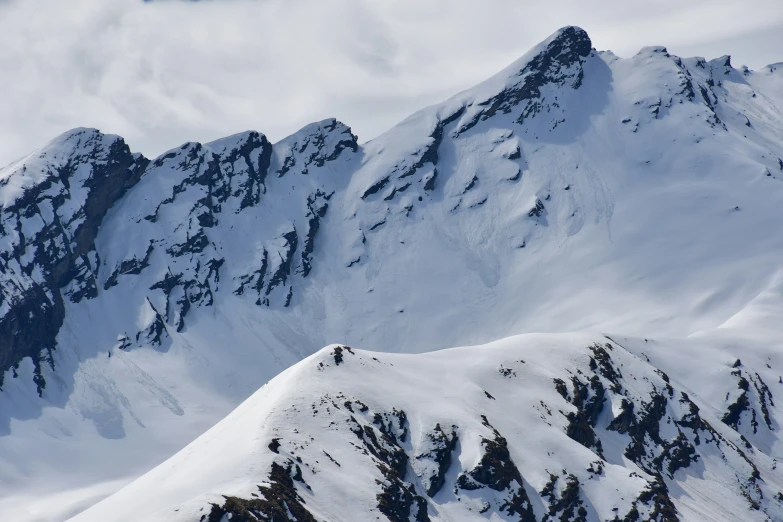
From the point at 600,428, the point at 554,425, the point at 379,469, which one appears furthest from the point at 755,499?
the point at 379,469

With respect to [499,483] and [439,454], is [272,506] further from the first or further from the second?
[499,483]

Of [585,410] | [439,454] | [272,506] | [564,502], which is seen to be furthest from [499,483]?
[272,506]

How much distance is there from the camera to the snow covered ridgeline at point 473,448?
270ft

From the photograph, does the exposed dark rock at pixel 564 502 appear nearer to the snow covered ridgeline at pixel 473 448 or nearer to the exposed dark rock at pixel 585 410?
the snow covered ridgeline at pixel 473 448

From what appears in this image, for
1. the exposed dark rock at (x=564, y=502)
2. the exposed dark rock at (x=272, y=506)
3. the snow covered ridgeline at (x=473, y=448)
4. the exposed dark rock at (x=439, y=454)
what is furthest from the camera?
the exposed dark rock at (x=564, y=502)

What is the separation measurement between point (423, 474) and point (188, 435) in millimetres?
105313

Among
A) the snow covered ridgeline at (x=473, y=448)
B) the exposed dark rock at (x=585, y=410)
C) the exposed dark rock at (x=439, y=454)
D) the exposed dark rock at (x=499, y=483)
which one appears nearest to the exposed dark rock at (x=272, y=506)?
the snow covered ridgeline at (x=473, y=448)

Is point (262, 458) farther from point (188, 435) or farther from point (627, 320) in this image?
point (627, 320)

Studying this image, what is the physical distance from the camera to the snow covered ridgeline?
82.2 m

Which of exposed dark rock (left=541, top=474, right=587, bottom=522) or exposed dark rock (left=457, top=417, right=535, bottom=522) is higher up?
exposed dark rock (left=457, top=417, right=535, bottom=522)

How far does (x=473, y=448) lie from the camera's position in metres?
98.4

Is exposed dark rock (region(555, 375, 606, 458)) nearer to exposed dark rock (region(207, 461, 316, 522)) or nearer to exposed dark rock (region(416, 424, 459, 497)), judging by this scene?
exposed dark rock (region(416, 424, 459, 497))

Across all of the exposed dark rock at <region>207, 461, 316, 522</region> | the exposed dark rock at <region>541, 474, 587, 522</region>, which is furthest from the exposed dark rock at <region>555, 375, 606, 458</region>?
the exposed dark rock at <region>207, 461, 316, 522</region>

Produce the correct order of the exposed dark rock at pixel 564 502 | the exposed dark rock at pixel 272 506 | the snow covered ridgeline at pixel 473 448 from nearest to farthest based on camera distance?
the exposed dark rock at pixel 272 506, the snow covered ridgeline at pixel 473 448, the exposed dark rock at pixel 564 502
